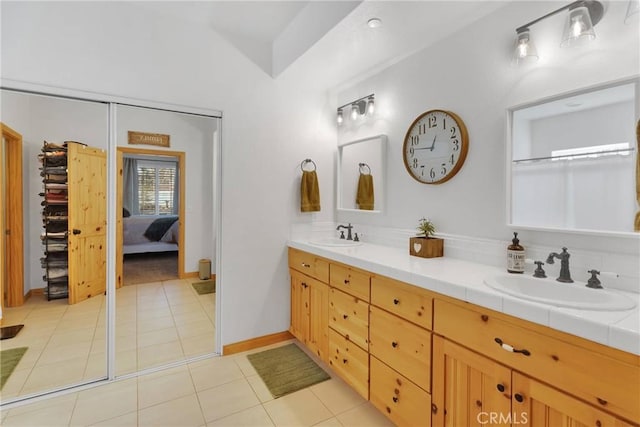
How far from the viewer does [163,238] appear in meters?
2.53

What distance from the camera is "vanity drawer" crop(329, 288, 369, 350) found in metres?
1.98

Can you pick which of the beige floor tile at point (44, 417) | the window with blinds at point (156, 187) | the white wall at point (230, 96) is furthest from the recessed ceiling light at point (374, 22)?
the beige floor tile at point (44, 417)

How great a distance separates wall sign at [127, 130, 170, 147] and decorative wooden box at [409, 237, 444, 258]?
A: 206 centimetres

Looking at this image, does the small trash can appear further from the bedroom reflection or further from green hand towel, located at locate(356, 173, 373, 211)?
green hand towel, located at locate(356, 173, 373, 211)

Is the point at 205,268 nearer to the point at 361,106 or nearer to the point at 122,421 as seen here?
the point at 122,421

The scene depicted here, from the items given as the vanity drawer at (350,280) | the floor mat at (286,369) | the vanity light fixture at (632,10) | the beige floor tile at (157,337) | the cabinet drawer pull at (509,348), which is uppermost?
the vanity light fixture at (632,10)

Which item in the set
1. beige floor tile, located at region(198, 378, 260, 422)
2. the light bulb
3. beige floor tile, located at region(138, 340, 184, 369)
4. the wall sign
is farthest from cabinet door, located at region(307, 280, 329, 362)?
the wall sign

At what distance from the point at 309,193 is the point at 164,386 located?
1.89 meters

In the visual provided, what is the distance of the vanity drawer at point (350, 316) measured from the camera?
1977 mm

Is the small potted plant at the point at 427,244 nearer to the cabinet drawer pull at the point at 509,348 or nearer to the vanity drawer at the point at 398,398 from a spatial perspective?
the vanity drawer at the point at 398,398

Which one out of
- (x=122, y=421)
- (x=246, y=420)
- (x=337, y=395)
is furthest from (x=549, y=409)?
(x=122, y=421)

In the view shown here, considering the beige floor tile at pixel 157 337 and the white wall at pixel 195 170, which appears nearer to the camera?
the white wall at pixel 195 170

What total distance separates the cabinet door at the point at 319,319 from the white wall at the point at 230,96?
17.6 inches

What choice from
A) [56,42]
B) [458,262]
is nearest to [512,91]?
[458,262]
